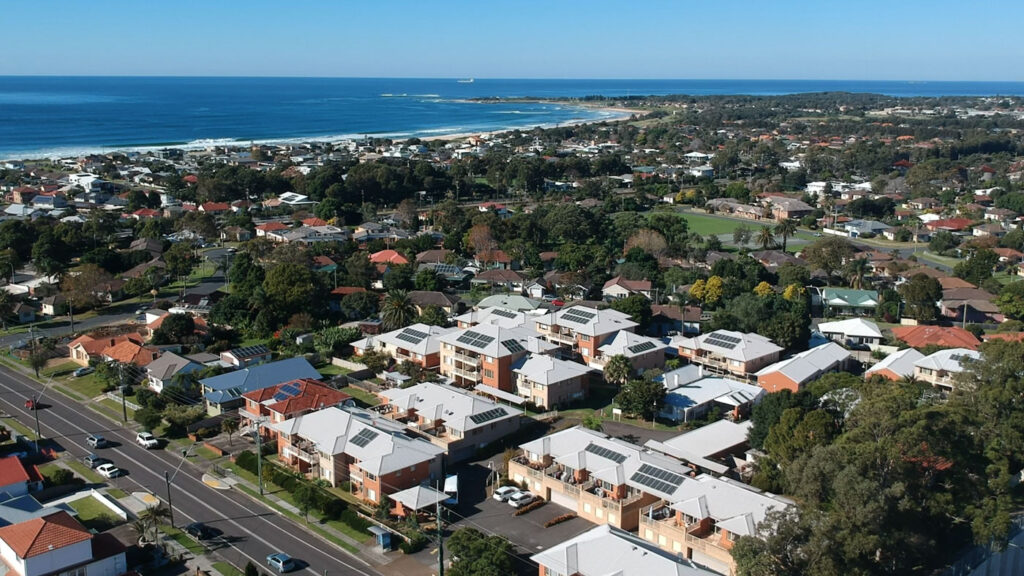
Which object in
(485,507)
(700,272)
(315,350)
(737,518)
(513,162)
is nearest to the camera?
(737,518)

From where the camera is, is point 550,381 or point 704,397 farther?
point 550,381

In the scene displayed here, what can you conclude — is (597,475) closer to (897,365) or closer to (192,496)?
(192,496)

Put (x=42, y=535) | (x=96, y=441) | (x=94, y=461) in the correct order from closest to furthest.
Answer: (x=42, y=535), (x=94, y=461), (x=96, y=441)

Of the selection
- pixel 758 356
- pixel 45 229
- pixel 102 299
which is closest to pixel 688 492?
pixel 758 356

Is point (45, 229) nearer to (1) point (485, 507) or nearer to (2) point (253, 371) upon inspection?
(2) point (253, 371)

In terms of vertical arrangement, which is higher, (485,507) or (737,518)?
(737,518)

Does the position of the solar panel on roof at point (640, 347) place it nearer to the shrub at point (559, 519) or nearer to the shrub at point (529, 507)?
the shrub at point (529, 507)

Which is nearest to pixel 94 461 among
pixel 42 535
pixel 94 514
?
pixel 94 514
